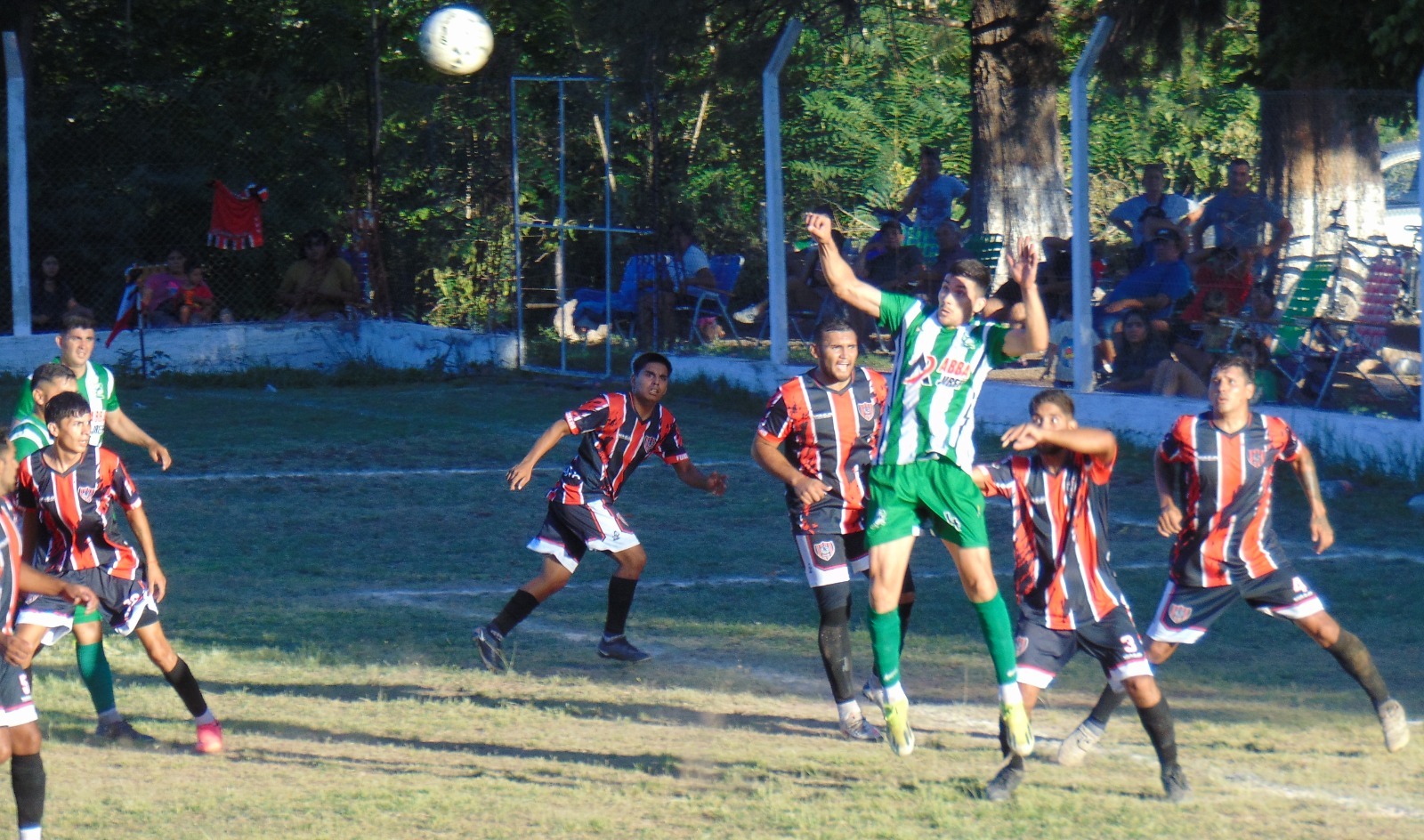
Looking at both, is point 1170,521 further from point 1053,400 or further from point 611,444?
point 611,444

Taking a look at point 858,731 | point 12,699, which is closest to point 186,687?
point 12,699

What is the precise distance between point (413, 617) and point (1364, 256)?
7.01 m

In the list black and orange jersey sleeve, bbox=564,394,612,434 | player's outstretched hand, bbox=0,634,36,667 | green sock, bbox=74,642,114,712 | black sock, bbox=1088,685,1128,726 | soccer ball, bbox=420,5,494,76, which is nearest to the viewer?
player's outstretched hand, bbox=0,634,36,667

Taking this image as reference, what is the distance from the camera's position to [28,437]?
6.43 meters

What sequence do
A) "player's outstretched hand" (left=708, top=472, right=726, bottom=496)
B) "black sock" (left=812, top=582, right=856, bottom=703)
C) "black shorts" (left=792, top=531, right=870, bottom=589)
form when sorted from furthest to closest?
"player's outstretched hand" (left=708, top=472, right=726, bottom=496) < "black shorts" (left=792, top=531, right=870, bottom=589) < "black sock" (left=812, top=582, right=856, bottom=703)

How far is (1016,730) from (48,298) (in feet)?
48.4

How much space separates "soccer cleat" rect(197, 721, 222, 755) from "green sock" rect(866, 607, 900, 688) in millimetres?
2437

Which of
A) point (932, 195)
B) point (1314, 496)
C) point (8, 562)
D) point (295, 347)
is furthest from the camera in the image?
point (295, 347)

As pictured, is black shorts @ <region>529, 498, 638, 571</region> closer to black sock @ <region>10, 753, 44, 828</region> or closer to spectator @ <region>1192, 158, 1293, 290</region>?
black sock @ <region>10, 753, 44, 828</region>

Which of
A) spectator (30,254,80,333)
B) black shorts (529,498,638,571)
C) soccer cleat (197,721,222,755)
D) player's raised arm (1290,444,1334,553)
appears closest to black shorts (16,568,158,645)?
soccer cleat (197,721,222,755)

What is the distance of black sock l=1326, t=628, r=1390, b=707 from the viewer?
567 centimetres

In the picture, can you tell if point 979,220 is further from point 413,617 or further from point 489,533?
point 413,617

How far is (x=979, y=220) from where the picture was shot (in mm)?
13383

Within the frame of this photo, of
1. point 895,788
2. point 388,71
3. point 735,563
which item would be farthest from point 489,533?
point 388,71
